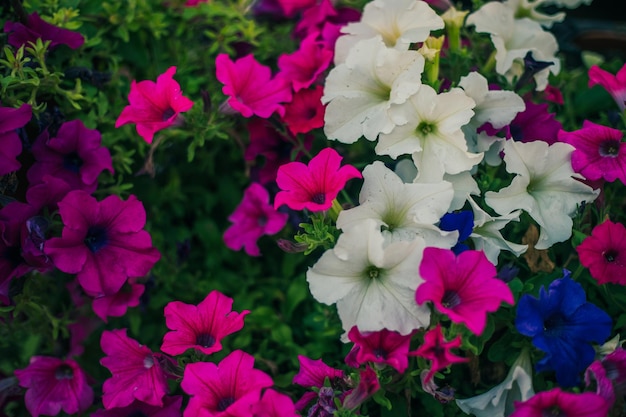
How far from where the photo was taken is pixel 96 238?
105cm

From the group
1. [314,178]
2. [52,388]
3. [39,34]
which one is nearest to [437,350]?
[314,178]

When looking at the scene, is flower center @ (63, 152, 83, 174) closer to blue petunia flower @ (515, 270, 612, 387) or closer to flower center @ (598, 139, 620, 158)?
blue petunia flower @ (515, 270, 612, 387)

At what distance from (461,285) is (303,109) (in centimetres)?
47

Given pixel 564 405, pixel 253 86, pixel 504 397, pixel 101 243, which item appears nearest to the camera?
pixel 564 405

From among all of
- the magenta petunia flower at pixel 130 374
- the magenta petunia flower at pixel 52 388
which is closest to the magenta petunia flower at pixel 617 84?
the magenta petunia flower at pixel 130 374

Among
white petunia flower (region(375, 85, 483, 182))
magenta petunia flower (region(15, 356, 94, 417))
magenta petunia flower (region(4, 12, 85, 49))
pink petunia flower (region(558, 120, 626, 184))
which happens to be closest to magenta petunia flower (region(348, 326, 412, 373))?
white petunia flower (region(375, 85, 483, 182))

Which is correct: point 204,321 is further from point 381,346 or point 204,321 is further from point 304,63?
point 304,63

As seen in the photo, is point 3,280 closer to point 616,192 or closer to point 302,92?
point 302,92

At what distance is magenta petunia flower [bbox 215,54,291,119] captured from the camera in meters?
1.13

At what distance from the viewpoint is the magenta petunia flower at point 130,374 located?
36.8 inches

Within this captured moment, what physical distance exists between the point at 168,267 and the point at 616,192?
0.84 m

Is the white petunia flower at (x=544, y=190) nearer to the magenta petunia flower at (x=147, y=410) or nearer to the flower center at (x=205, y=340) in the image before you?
the flower center at (x=205, y=340)

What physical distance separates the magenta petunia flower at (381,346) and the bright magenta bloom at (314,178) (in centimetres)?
19

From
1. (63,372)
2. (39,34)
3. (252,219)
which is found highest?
(39,34)
